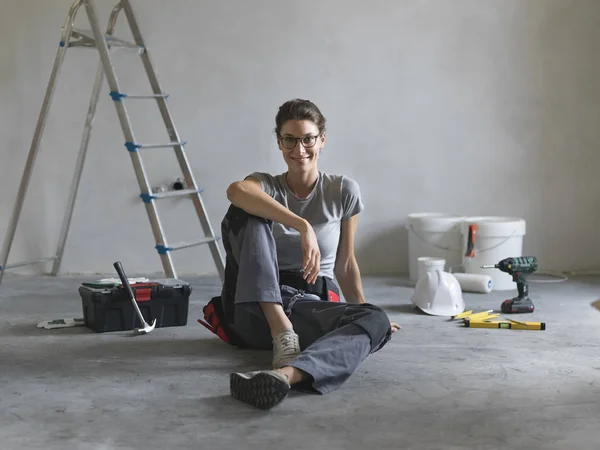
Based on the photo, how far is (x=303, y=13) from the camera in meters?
4.91

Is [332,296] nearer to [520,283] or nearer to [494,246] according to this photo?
[520,283]

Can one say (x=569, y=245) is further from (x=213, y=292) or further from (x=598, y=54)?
(x=213, y=292)

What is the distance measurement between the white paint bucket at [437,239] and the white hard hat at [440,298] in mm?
872

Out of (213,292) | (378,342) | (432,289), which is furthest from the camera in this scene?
(213,292)

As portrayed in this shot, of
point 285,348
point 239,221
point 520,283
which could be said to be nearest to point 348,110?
point 520,283

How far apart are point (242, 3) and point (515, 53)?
5.89 ft

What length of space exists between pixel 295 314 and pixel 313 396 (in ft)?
1.41

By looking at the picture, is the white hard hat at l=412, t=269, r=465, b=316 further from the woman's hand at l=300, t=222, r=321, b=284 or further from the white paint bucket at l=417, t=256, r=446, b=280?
the woman's hand at l=300, t=222, r=321, b=284

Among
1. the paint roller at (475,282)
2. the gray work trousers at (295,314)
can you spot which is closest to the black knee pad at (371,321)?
the gray work trousers at (295,314)

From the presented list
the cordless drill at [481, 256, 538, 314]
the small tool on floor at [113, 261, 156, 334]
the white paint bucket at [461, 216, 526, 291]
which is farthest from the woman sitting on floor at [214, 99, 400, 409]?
the white paint bucket at [461, 216, 526, 291]

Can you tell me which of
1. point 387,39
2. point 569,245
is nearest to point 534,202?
point 569,245

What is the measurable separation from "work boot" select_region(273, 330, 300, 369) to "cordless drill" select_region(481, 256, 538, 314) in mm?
1565

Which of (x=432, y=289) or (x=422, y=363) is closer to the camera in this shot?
(x=422, y=363)

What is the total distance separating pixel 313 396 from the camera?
2.37m
